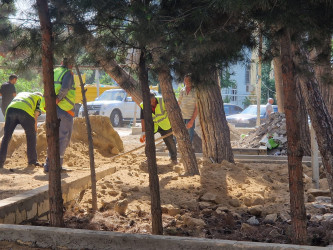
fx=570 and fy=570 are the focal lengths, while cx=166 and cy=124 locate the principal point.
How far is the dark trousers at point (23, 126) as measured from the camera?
32.8 ft

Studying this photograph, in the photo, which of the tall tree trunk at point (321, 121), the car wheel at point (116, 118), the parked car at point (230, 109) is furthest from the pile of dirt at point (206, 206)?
the parked car at point (230, 109)

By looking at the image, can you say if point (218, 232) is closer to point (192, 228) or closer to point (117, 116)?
point (192, 228)

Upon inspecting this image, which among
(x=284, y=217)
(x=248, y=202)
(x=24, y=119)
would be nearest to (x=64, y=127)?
(x=24, y=119)

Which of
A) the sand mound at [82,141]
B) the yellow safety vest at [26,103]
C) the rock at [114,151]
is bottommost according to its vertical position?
the rock at [114,151]

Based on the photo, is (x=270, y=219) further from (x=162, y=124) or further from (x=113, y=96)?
(x=113, y=96)

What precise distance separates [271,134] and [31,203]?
31.5ft

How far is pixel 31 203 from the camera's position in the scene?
22.4ft

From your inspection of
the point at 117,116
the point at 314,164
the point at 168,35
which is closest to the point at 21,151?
Result: the point at 314,164

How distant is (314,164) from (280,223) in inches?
95.2

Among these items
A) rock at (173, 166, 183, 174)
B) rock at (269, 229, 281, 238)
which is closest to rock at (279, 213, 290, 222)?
rock at (269, 229, 281, 238)

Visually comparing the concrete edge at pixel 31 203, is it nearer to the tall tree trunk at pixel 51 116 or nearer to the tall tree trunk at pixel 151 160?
the tall tree trunk at pixel 51 116

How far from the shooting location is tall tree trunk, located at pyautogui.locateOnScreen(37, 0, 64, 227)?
5.66 m

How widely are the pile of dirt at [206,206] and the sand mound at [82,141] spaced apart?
2.38 metres

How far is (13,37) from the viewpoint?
581 centimetres
